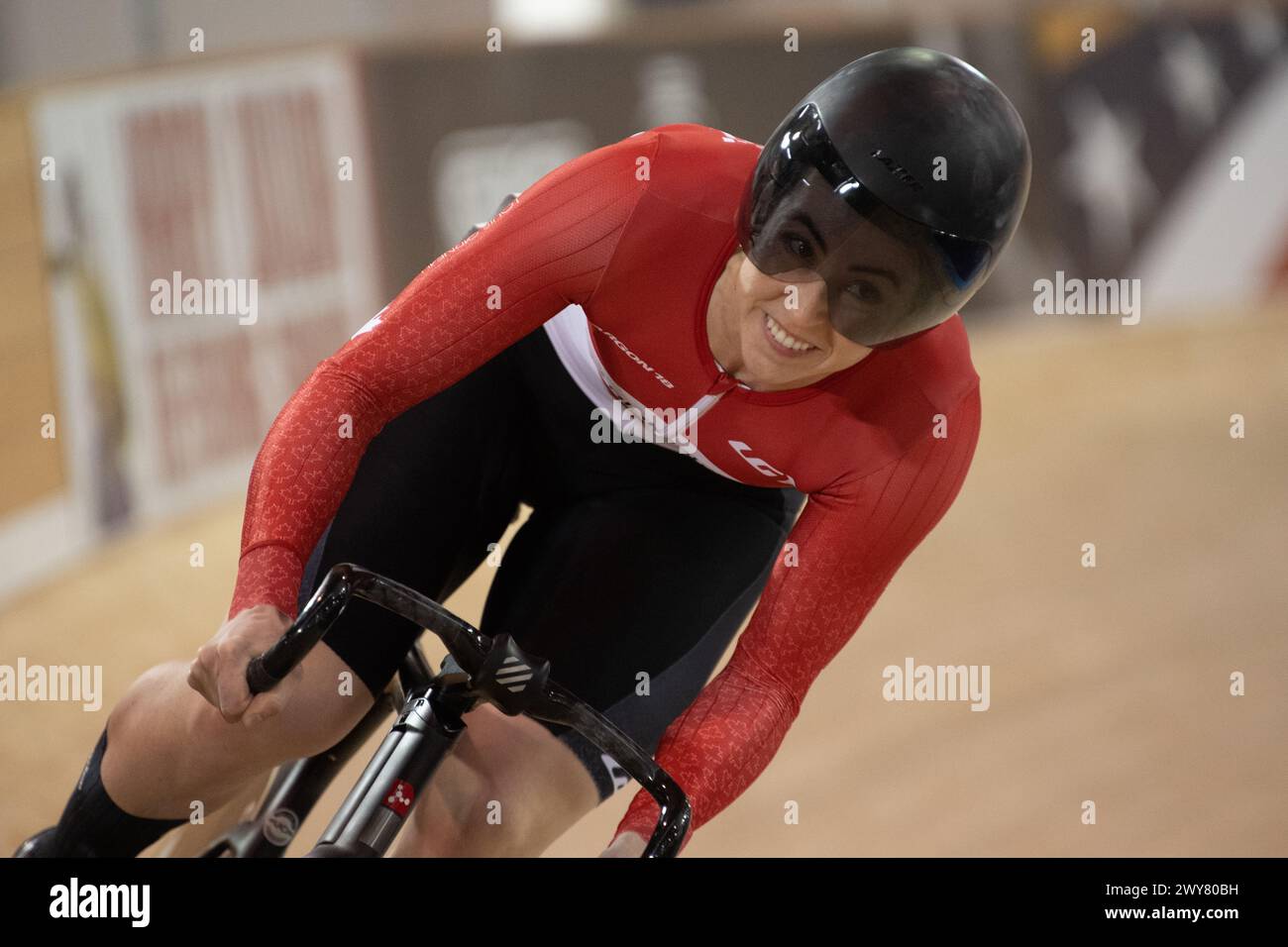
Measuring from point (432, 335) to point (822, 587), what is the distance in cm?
59

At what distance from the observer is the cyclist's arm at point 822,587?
70.3 inches

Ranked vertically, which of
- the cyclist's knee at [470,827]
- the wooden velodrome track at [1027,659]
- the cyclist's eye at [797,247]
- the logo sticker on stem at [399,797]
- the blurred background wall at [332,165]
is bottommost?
the wooden velodrome track at [1027,659]

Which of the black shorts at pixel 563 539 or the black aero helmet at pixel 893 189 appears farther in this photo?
the black shorts at pixel 563 539

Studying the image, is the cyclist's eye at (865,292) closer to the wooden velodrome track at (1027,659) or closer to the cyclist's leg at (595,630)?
the cyclist's leg at (595,630)

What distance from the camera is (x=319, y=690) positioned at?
1842mm

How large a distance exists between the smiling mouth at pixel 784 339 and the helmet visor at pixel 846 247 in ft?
0.22

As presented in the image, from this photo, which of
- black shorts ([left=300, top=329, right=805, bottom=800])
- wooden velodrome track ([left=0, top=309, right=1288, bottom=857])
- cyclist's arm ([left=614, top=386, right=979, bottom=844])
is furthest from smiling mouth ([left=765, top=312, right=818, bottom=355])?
wooden velodrome track ([left=0, top=309, right=1288, bottom=857])

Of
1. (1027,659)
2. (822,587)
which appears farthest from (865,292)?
(1027,659)

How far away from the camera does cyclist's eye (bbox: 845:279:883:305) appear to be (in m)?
1.58

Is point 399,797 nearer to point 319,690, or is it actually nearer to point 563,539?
point 319,690

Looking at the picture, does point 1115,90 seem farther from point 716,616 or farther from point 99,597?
point 716,616

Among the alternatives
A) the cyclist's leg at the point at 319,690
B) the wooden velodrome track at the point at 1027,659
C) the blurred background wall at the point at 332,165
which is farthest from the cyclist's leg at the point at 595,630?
the blurred background wall at the point at 332,165

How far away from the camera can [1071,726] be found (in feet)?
13.3
